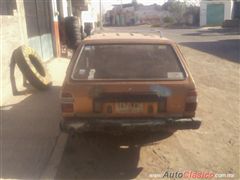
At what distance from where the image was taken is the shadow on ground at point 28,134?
493 centimetres

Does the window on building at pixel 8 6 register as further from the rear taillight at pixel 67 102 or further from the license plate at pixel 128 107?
the license plate at pixel 128 107

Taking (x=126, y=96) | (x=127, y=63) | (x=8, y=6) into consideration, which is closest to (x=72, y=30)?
(x=8, y=6)

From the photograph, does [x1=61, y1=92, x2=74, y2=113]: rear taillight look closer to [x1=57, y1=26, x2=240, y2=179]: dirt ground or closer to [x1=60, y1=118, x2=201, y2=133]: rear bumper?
[x1=60, y1=118, x2=201, y2=133]: rear bumper

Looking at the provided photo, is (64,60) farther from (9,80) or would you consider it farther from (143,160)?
(143,160)

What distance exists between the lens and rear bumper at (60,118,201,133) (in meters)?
4.76

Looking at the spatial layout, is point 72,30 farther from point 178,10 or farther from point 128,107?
point 178,10

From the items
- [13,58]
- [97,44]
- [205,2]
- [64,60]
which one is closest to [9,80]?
[13,58]

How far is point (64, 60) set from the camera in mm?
14875

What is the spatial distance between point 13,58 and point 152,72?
5053 millimetres

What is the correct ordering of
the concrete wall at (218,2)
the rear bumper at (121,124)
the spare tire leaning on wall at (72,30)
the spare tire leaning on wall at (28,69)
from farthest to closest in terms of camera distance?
the concrete wall at (218,2) → the spare tire leaning on wall at (72,30) → the spare tire leaning on wall at (28,69) → the rear bumper at (121,124)

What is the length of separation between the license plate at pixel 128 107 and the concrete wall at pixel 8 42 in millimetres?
4003

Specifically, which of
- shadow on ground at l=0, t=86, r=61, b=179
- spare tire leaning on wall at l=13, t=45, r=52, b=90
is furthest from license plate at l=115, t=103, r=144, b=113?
spare tire leaning on wall at l=13, t=45, r=52, b=90

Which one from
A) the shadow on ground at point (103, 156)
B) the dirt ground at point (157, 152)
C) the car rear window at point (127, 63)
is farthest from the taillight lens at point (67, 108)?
the dirt ground at point (157, 152)

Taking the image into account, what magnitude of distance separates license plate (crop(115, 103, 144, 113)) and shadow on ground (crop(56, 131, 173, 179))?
718 millimetres
